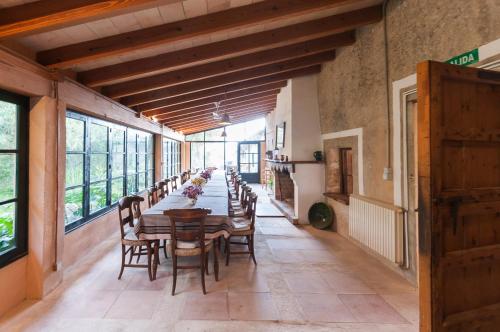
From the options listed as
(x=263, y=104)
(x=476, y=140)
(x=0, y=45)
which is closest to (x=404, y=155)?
(x=476, y=140)

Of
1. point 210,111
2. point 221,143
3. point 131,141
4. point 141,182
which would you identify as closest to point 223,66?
point 131,141

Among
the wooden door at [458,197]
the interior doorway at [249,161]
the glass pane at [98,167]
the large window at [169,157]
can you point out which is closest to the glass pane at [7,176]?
the glass pane at [98,167]

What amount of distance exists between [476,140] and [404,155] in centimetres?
170

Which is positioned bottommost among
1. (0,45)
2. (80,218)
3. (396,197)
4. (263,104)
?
(80,218)

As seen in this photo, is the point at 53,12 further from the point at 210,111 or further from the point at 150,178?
the point at 210,111

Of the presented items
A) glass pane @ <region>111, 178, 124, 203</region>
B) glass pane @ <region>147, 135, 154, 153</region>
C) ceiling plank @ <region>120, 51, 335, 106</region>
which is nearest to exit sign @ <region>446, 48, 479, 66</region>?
ceiling plank @ <region>120, 51, 335, 106</region>

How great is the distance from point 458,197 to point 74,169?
4.07m

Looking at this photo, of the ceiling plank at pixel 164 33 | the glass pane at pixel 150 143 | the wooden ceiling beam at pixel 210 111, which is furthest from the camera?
the wooden ceiling beam at pixel 210 111

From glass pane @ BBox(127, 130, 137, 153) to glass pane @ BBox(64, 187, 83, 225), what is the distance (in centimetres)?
194

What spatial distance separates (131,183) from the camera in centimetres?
577

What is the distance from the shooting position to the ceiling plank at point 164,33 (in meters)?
2.65

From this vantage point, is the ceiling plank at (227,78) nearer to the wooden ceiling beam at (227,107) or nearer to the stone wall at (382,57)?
the stone wall at (382,57)

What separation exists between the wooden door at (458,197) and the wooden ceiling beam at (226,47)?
2.31 metres

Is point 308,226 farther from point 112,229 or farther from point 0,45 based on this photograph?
point 0,45
